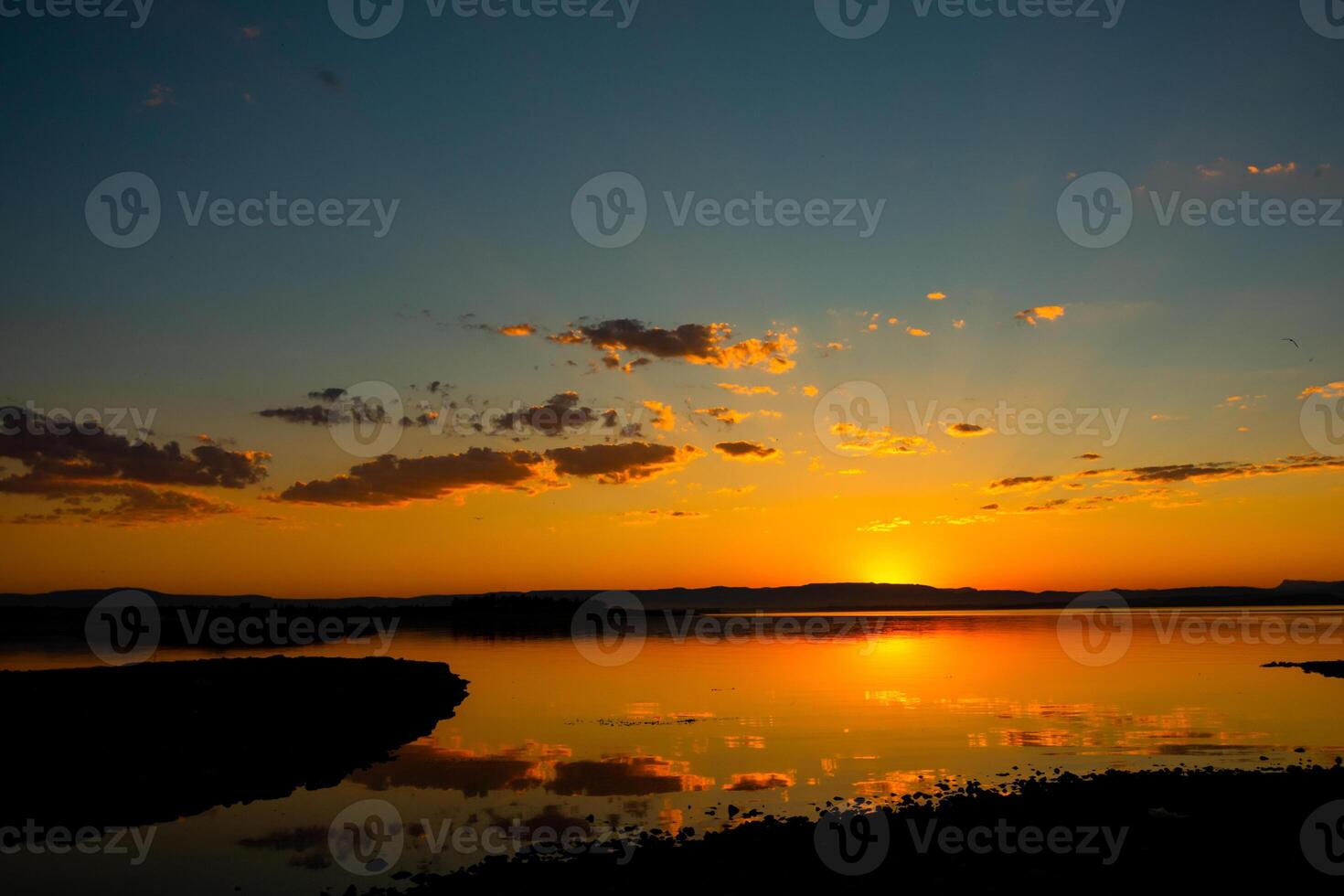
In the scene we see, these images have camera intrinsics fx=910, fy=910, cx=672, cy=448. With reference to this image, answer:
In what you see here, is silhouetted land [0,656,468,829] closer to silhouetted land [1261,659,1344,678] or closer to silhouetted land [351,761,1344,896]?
silhouetted land [351,761,1344,896]

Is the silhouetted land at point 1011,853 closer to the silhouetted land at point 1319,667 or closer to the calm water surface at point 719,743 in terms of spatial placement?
the calm water surface at point 719,743

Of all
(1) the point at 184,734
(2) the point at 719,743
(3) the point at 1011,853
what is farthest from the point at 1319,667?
(1) the point at 184,734

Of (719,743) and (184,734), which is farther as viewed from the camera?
(719,743)

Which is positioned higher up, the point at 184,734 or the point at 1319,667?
the point at 1319,667

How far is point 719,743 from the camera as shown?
1320 inches

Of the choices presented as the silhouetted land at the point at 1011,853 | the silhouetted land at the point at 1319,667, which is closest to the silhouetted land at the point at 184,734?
the silhouetted land at the point at 1011,853

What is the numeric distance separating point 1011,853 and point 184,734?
1091 inches

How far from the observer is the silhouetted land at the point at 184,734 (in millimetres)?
24938

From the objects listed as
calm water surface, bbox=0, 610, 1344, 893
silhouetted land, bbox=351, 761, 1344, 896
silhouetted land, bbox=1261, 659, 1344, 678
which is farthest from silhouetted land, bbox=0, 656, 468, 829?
silhouetted land, bbox=1261, 659, 1344, 678

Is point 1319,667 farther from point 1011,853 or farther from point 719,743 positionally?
point 1011,853

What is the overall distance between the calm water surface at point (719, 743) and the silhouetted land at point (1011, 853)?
2130 mm

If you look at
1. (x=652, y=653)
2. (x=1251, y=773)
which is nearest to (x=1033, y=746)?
(x=1251, y=773)

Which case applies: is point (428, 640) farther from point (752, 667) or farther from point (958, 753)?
point (958, 753)

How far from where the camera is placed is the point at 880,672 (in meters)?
63.6
